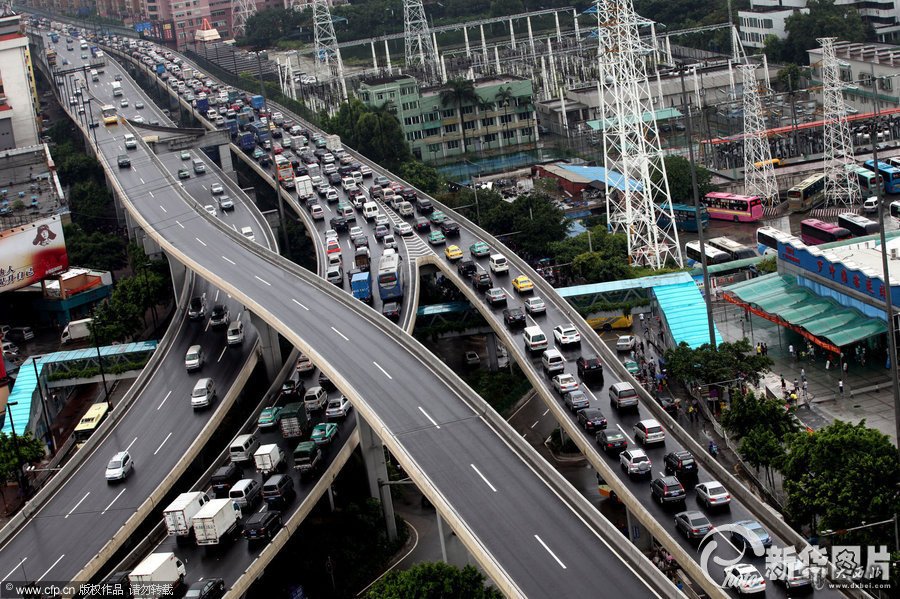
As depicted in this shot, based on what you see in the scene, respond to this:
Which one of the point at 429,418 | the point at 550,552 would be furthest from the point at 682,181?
the point at 550,552

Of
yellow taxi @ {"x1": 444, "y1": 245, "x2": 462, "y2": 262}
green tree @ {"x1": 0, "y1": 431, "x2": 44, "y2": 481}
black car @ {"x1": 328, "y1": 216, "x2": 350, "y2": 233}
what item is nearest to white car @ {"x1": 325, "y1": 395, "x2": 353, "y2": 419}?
green tree @ {"x1": 0, "y1": 431, "x2": 44, "y2": 481}

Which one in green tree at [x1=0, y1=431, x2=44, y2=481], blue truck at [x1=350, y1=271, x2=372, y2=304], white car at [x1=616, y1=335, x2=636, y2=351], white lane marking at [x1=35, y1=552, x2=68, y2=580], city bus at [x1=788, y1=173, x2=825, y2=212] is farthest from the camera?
city bus at [x1=788, y1=173, x2=825, y2=212]

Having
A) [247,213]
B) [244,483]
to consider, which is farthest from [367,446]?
[247,213]

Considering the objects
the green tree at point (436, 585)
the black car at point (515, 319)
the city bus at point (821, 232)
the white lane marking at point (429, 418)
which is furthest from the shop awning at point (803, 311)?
the green tree at point (436, 585)

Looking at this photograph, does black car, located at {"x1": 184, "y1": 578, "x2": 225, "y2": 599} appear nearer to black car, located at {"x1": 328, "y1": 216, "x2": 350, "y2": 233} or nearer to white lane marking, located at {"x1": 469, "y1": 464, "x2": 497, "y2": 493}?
white lane marking, located at {"x1": 469, "y1": 464, "x2": 497, "y2": 493}

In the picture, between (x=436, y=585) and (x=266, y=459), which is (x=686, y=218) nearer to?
(x=266, y=459)

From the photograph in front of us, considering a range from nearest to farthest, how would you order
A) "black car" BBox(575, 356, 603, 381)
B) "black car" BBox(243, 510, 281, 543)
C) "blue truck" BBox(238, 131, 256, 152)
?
"black car" BBox(243, 510, 281, 543) → "black car" BBox(575, 356, 603, 381) → "blue truck" BBox(238, 131, 256, 152)

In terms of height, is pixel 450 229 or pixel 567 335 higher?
pixel 450 229
